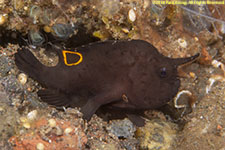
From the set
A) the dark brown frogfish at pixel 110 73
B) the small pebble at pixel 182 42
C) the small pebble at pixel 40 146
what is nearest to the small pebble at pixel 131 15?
the dark brown frogfish at pixel 110 73

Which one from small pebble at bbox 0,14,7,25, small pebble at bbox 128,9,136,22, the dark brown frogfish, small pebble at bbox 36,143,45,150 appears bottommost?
small pebble at bbox 36,143,45,150

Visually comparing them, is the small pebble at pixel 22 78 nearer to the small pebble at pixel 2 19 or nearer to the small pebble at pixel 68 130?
the small pebble at pixel 2 19

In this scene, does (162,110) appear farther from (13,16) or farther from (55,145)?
(13,16)

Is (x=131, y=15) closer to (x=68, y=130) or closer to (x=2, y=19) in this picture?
(x=68, y=130)

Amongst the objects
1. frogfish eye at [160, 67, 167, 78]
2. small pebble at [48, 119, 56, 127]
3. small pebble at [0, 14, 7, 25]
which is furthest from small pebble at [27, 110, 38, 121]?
frogfish eye at [160, 67, 167, 78]

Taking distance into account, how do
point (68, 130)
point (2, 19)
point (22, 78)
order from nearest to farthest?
point (68, 130) → point (22, 78) → point (2, 19)

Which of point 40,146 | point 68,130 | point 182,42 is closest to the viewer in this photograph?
point 40,146

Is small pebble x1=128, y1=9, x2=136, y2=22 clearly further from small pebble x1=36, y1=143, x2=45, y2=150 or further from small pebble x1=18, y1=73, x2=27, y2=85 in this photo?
small pebble x1=36, y1=143, x2=45, y2=150

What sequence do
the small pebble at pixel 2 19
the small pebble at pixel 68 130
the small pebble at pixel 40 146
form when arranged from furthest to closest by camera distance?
the small pebble at pixel 2 19, the small pebble at pixel 68 130, the small pebble at pixel 40 146

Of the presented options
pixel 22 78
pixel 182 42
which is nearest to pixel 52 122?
pixel 22 78
